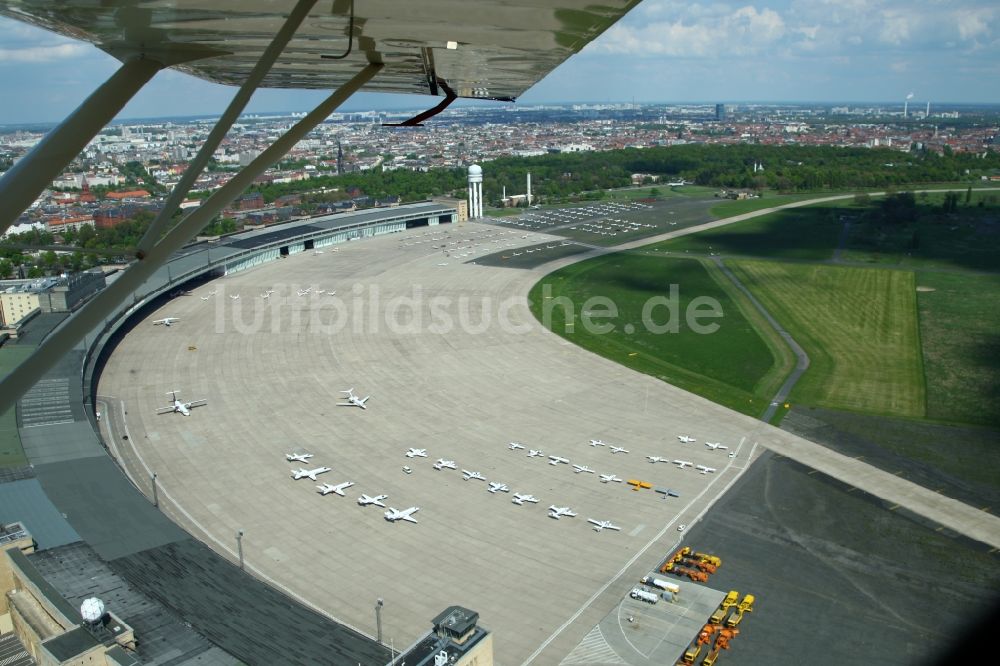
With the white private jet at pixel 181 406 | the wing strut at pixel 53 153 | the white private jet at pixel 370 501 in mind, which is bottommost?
the white private jet at pixel 370 501

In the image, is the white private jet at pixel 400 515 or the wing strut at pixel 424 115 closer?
the wing strut at pixel 424 115

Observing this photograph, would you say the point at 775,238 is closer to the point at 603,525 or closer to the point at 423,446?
the point at 423,446

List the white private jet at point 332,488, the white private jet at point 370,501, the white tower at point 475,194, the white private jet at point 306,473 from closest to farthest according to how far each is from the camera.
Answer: the white private jet at point 370,501
the white private jet at point 332,488
the white private jet at point 306,473
the white tower at point 475,194

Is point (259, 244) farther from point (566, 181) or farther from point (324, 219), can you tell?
point (566, 181)

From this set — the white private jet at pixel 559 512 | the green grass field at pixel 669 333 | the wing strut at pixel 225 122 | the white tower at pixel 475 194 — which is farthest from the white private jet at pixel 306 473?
the white tower at pixel 475 194

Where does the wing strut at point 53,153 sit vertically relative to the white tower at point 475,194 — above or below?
above

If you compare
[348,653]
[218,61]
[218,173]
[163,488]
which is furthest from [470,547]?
[218,173]

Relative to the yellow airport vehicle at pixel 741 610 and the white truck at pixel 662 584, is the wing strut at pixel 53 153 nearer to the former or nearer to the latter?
the yellow airport vehicle at pixel 741 610

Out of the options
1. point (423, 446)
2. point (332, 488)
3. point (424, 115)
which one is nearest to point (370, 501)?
point (332, 488)
